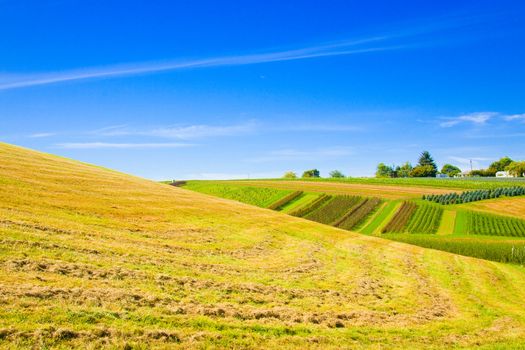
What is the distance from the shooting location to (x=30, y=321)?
12.7 m

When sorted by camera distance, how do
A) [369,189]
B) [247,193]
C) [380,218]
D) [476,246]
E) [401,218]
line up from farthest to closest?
[247,193] < [369,189] < [380,218] < [401,218] < [476,246]

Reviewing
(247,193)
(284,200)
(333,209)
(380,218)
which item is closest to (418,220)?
(380,218)

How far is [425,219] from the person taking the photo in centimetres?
8319

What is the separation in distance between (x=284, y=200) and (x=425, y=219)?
37153 millimetres

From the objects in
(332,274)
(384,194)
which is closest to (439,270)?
(332,274)

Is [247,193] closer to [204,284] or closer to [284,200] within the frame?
[284,200]

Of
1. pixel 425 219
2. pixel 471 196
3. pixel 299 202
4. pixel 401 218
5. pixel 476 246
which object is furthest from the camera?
pixel 299 202

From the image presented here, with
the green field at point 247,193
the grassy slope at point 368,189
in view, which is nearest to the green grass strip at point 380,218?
the grassy slope at point 368,189

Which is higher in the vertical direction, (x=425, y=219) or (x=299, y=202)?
(x=299, y=202)

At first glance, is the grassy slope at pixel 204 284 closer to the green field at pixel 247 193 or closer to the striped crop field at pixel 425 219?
the striped crop field at pixel 425 219

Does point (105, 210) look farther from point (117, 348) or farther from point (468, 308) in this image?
point (468, 308)

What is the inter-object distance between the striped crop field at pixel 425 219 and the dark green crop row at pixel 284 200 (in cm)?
3245

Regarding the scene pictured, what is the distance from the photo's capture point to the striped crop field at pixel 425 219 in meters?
76.1

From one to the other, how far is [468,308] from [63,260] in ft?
77.3
